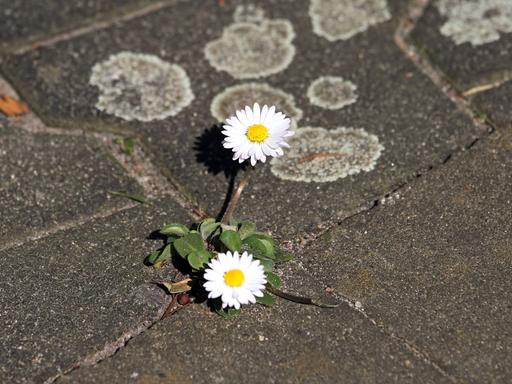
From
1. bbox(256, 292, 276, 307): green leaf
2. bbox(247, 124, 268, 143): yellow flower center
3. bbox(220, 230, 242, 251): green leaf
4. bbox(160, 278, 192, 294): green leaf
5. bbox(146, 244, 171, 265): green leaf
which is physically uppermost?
bbox(247, 124, 268, 143): yellow flower center

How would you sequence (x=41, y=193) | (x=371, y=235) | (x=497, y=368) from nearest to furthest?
1. (x=497, y=368)
2. (x=371, y=235)
3. (x=41, y=193)

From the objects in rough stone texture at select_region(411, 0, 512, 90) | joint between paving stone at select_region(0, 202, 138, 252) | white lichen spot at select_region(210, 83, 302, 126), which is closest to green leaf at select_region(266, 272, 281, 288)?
joint between paving stone at select_region(0, 202, 138, 252)

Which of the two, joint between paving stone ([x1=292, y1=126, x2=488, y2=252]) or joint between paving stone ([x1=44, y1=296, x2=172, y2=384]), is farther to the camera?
joint between paving stone ([x1=292, y1=126, x2=488, y2=252])

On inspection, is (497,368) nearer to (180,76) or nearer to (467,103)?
(467,103)

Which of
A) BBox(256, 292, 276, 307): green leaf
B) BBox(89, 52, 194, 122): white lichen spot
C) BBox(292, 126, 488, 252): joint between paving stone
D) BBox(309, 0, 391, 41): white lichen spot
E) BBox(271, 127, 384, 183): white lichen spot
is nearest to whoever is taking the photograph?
BBox(256, 292, 276, 307): green leaf

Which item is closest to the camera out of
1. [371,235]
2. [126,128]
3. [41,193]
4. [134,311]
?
[134,311]

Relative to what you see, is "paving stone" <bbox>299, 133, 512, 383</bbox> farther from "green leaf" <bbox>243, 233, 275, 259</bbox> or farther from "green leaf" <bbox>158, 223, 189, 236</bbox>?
"green leaf" <bbox>158, 223, 189, 236</bbox>

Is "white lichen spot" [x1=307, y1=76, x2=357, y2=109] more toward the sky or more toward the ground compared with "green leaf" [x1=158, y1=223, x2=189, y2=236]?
more toward the sky

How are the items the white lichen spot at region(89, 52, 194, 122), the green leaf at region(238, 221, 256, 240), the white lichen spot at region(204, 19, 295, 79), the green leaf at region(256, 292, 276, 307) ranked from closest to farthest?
1. the green leaf at region(256, 292, 276, 307)
2. the green leaf at region(238, 221, 256, 240)
3. the white lichen spot at region(89, 52, 194, 122)
4. the white lichen spot at region(204, 19, 295, 79)

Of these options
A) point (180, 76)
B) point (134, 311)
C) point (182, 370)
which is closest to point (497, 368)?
→ point (182, 370)
